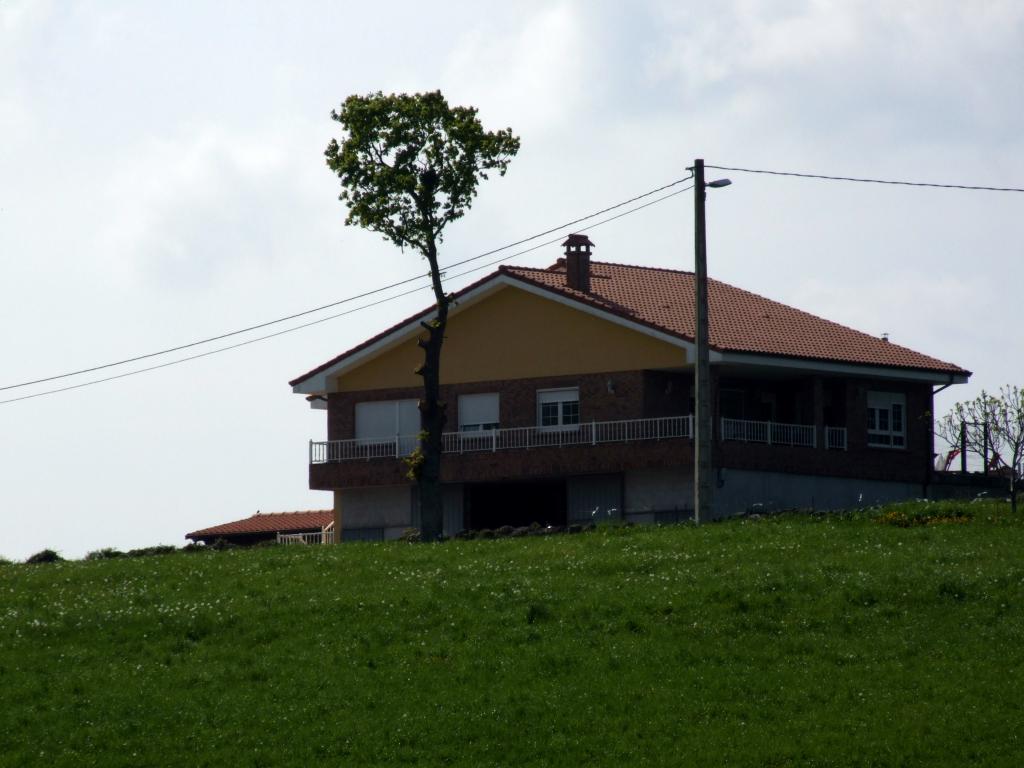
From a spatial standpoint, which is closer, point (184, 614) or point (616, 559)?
point (184, 614)

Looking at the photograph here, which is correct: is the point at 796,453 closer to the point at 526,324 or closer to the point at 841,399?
the point at 841,399

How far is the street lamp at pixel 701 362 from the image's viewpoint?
118 feet

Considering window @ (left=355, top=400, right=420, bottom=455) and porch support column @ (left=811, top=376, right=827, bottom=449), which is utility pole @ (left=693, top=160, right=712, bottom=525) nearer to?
porch support column @ (left=811, top=376, right=827, bottom=449)

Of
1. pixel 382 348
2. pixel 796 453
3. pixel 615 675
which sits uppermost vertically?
pixel 382 348

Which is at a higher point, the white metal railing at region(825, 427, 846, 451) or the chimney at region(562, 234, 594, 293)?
the chimney at region(562, 234, 594, 293)

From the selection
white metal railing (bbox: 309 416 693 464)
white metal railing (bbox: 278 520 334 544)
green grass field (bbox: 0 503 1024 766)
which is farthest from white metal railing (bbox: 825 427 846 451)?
white metal railing (bbox: 278 520 334 544)

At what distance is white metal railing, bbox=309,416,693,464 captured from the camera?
154 feet

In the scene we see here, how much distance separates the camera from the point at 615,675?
23812 millimetres

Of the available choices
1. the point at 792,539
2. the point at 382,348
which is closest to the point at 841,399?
the point at 382,348

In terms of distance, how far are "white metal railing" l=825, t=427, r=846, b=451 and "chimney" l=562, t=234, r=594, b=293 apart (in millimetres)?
8219

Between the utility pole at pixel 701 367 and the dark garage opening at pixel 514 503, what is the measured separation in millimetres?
13948

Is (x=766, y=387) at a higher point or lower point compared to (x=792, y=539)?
higher

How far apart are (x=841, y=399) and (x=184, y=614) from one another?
2614 cm

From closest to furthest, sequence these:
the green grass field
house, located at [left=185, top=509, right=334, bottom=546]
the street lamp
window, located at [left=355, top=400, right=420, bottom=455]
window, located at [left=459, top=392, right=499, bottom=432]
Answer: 1. the green grass field
2. the street lamp
3. window, located at [left=459, top=392, right=499, bottom=432]
4. window, located at [left=355, top=400, right=420, bottom=455]
5. house, located at [left=185, top=509, right=334, bottom=546]
